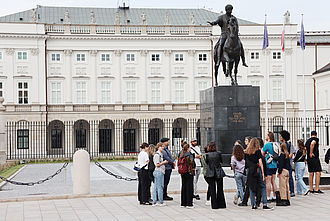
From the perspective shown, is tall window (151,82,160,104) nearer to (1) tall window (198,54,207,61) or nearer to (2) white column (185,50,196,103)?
(2) white column (185,50,196,103)

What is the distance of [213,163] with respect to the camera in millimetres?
13539

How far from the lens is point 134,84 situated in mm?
55625

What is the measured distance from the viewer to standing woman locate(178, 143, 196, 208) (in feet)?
45.4

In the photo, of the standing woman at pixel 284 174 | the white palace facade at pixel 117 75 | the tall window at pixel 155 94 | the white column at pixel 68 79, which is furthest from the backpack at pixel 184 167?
the tall window at pixel 155 94

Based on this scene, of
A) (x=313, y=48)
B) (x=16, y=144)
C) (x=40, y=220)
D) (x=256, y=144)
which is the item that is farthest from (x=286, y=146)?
(x=313, y=48)

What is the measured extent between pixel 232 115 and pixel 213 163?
20.9 ft

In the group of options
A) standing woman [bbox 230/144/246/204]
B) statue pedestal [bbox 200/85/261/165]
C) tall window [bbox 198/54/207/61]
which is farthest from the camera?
tall window [bbox 198/54/207/61]

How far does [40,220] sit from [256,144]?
Result: 18.0 feet

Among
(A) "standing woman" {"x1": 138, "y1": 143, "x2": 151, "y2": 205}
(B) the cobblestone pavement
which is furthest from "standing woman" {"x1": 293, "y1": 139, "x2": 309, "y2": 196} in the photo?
(A) "standing woman" {"x1": 138, "y1": 143, "x2": 151, "y2": 205}

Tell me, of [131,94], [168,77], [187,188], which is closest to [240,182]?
[187,188]

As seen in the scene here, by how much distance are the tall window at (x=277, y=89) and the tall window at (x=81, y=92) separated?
19.6 metres

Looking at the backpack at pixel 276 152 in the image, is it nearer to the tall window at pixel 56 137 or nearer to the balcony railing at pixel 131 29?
the balcony railing at pixel 131 29

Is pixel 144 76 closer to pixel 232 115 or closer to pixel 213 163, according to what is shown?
pixel 232 115

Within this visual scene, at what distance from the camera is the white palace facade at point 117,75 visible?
174 ft
